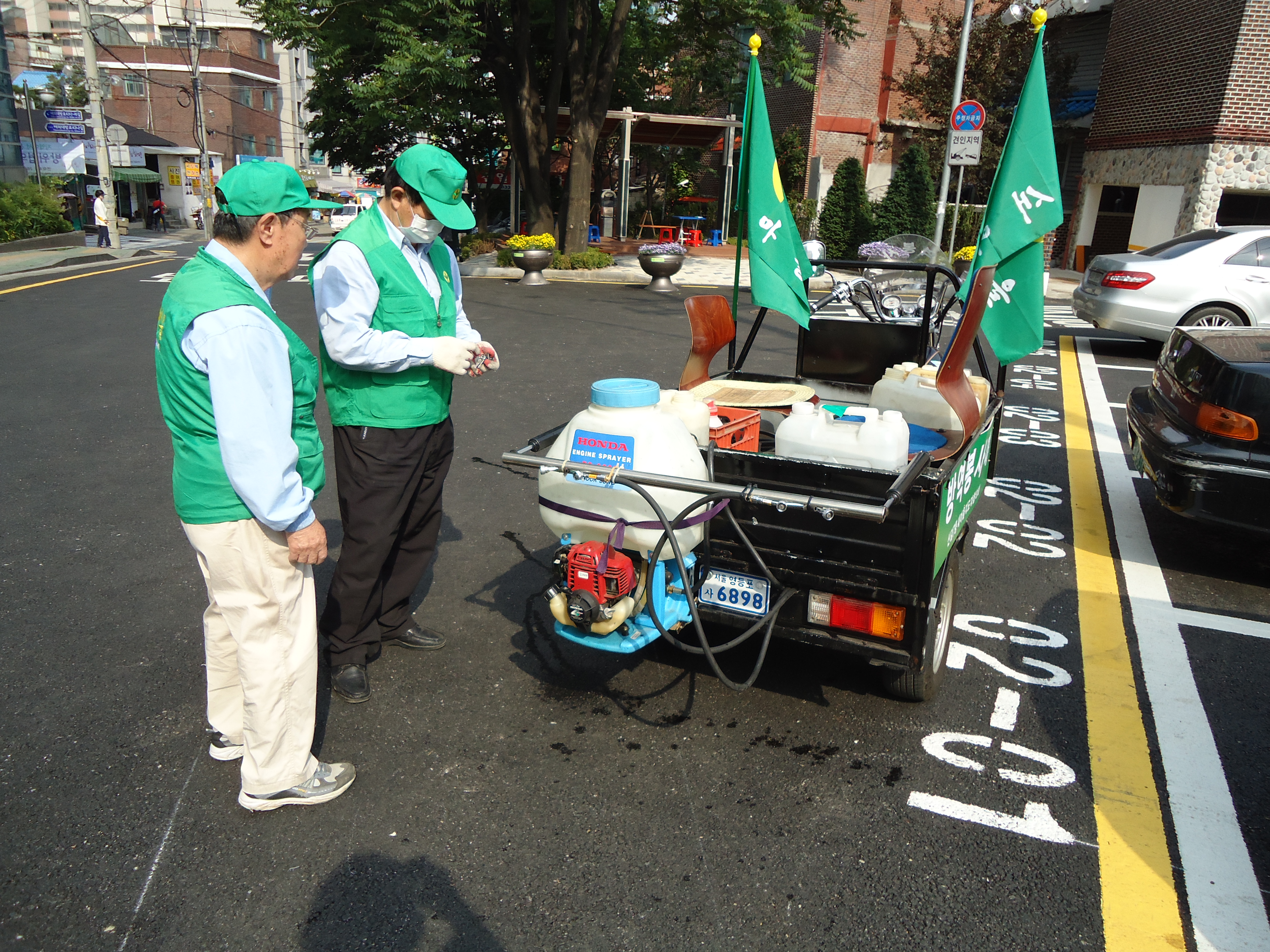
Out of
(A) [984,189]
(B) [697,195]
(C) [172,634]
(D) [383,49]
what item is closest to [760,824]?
(C) [172,634]

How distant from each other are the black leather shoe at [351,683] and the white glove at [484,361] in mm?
1261

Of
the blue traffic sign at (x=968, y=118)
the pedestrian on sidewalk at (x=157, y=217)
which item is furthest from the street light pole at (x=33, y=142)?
the blue traffic sign at (x=968, y=118)

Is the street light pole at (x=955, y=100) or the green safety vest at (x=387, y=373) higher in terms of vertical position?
the street light pole at (x=955, y=100)

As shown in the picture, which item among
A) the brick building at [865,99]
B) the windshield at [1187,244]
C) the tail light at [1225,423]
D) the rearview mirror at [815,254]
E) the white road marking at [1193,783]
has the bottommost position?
the white road marking at [1193,783]

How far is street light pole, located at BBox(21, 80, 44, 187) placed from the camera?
98.6 ft

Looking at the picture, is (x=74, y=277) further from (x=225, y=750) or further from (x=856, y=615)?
(x=856, y=615)

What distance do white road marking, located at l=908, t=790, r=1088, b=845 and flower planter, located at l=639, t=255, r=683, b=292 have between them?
1454 centimetres

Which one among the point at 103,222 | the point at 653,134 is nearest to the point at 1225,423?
the point at 653,134

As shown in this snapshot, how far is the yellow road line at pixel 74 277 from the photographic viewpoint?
1570 centimetres

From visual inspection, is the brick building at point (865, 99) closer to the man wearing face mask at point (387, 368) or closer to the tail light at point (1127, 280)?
the tail light at point (1127, 280)

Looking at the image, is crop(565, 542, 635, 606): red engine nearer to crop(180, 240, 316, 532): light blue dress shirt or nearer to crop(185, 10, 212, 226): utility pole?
crop(180, 240, 316, 532): light blue dress shirt

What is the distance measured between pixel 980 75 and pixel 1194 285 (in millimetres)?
18114

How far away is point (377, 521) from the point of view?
354cm

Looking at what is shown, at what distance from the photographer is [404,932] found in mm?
2410
